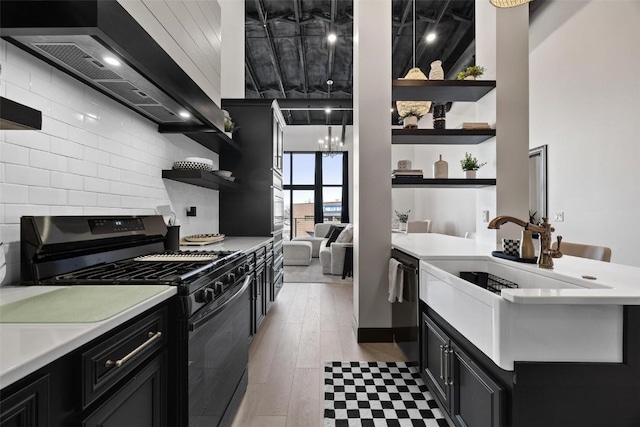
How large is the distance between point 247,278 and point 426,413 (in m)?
1.38

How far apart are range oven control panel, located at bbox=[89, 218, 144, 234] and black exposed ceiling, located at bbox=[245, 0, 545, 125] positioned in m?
3.77

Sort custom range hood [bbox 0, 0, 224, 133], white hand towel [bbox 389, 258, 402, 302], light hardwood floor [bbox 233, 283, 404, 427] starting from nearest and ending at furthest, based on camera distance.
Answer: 1. custom range hood [bbox 0, 0, 224, 133]
2. light hardwood floor [bbox 233, 283, 404, 427]
3. white hand towel [bbox 389, 258, 402, 302]

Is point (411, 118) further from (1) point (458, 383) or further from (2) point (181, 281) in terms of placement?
(2) point (181, 281)

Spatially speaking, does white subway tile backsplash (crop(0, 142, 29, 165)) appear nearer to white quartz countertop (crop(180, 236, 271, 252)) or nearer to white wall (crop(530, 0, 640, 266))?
white quartz countertop (crop(180, 236, 271, 252))

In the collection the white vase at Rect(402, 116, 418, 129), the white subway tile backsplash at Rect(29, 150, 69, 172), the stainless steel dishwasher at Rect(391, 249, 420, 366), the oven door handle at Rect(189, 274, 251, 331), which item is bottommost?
the stainless steel dishwasher at Rect(391, 249, 420, 366)

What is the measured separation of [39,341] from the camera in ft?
2.08

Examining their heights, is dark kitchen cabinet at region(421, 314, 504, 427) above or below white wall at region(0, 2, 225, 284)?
below

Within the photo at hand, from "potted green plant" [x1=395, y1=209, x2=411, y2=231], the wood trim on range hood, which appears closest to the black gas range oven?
the wood trim on range hood

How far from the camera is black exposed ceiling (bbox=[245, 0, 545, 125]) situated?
4398 millimetres

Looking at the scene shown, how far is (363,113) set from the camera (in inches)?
108

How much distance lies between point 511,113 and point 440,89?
667 millimetres

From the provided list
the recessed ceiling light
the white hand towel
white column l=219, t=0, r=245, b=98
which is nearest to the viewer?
the recessed ceiling light

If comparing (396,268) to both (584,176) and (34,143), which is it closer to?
(34,143)

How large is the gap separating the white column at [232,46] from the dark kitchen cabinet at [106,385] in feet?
11.6
